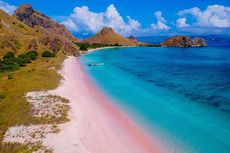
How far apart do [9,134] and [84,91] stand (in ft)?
92.6

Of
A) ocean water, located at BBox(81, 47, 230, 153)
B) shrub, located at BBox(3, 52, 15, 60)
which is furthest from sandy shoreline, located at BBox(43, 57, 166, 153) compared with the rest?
shrub, located at BBox(3, 52, 15, 60)

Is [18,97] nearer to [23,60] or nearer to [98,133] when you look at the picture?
[98,133]

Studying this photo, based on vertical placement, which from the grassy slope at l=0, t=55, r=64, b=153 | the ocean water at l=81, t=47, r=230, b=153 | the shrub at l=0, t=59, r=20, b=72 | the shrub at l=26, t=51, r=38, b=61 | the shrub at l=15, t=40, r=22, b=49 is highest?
the shrub at l=15, t=40, r=22, b=49

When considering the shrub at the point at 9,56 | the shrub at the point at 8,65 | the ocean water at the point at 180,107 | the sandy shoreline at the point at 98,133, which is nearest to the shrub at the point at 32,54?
the shrub at the point at 9,56

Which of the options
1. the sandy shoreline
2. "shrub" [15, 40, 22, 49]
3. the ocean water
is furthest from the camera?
"shrub" [15, 40, 22, 49]

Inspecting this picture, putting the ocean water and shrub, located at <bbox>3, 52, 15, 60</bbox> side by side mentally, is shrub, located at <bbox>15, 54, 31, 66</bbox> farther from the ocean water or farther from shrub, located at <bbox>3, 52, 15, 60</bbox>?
the ocean water

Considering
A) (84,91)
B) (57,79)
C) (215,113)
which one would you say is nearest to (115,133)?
(215,113)

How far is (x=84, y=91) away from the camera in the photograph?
6031 centimetres

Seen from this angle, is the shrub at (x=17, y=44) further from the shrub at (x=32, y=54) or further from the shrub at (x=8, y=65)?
the shrub at (x=8, y=65)

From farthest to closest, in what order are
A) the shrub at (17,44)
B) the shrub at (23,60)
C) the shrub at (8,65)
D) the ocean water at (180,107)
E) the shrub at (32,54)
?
1. the shrub at (17,44)
2. the shrub at (32,54)
3. the shrub at (23,60)
4. the shrub at (8,65)
5. the ocean water at (180,107)

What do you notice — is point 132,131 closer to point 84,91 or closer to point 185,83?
point 84,91

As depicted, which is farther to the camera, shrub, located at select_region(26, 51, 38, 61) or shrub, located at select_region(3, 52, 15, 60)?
shrub, located at select_region(26, 51, 38, 61)

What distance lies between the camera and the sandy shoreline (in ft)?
100

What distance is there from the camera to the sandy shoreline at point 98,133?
3061 cm
